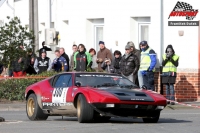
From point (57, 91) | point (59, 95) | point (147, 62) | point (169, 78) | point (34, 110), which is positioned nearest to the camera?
point (59, 95)

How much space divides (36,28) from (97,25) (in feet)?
20.9

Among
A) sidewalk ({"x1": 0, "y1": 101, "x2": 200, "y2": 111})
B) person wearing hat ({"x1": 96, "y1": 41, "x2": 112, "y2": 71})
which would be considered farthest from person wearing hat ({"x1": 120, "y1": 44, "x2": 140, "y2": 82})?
person wearing hat ({"x1": 96, "y1": 41, "x2": 112, "y2": 71})

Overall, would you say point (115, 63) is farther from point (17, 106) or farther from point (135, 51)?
point (17, 106)

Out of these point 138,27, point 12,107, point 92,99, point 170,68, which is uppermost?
point 138,27

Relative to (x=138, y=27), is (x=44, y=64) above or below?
below

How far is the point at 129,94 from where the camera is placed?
53.5 feet

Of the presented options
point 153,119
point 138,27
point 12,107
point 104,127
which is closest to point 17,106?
point 12,107

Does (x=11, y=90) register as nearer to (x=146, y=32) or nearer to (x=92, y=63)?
(x=92, y=63)

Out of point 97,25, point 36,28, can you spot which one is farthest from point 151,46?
point 36,28

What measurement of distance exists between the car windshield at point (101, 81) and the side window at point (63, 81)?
215 millimetres

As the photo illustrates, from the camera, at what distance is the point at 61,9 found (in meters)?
32.5

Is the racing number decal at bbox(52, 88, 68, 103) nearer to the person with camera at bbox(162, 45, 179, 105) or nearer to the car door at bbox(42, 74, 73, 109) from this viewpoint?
the car door at bbox(42, 74, 73, 109)

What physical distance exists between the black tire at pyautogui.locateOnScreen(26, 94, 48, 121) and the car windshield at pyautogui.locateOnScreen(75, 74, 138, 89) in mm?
1402

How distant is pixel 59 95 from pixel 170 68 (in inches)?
310
